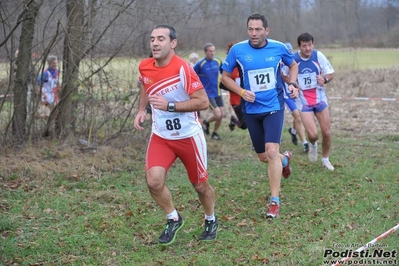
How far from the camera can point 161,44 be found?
578 centimetres

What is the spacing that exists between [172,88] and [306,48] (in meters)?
3.89

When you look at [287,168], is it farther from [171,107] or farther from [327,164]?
[171,107]

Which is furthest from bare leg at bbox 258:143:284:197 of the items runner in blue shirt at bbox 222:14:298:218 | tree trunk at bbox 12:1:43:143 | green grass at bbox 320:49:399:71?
green grass at bbox 320:49:399:71

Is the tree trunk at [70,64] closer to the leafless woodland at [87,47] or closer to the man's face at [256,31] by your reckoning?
the leafless woodland at [87,47]

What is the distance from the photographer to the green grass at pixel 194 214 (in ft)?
18.7

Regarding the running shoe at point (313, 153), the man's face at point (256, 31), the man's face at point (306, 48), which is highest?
the man's face at point (256, 31)

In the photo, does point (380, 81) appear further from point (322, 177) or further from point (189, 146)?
point (189, 146)

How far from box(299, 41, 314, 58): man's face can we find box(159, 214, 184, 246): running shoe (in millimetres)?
4178

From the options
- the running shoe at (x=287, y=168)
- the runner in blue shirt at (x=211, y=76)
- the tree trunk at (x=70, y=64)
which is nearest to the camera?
the running shoe at (x=287, y=168)

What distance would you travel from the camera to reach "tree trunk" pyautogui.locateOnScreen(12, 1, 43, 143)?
9.73 metres

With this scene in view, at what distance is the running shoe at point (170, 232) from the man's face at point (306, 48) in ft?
13.7

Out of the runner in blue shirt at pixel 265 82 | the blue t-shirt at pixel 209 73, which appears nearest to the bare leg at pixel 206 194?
the runner in blue shirt at pixel 265 82

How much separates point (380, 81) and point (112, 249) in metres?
16.3

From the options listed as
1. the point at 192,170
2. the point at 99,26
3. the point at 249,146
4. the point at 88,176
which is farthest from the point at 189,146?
the point at 249,146
